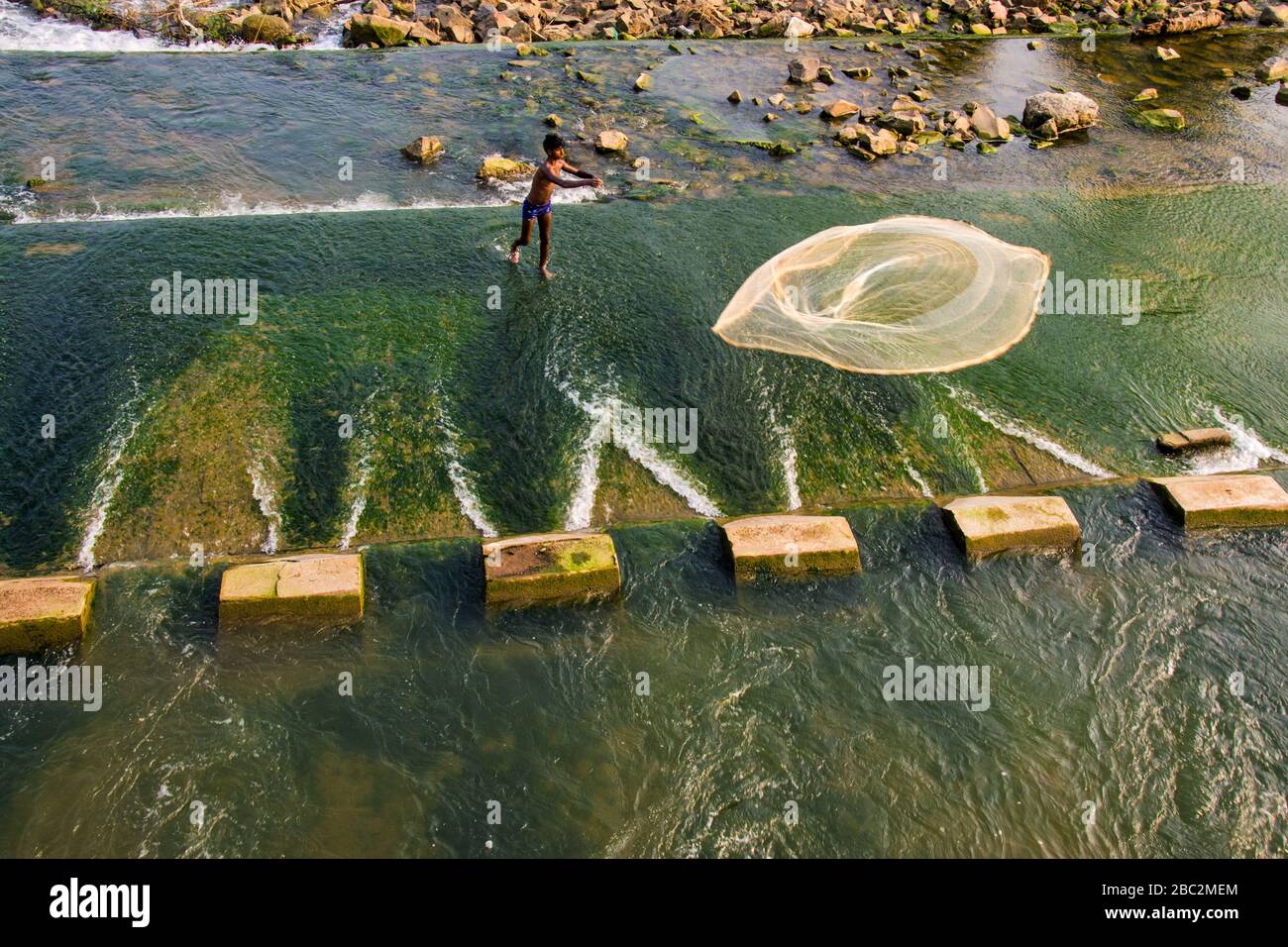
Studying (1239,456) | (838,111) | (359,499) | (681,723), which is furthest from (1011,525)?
(838,111)

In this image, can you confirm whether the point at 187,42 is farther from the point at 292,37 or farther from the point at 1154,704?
the point at 1154,704

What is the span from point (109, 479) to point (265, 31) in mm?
15721

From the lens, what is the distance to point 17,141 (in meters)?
16.0

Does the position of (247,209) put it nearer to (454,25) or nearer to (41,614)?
(41,614)

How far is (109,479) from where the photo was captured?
9.71 metres

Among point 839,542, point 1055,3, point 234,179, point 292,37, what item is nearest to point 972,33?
point 1055,3

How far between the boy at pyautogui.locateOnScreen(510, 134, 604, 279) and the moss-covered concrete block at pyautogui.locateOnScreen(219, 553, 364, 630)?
5793mm

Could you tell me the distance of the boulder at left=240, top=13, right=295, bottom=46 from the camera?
2148 cm

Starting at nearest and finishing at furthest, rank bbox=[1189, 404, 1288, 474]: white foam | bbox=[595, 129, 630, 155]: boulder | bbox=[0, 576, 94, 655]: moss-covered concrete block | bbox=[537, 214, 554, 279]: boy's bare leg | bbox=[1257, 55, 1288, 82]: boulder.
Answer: bbox=[0, 576, 94, 655]: moss-covered concrete block, bbox=[1189, 404, 1288, 474]: white foam, bbox=[537, 214, 554, 279]: boy's bare leg, bbox=[595, 129, 630, 155]: boulder, bbox=[1257, 55, 1288, 82]: boulder

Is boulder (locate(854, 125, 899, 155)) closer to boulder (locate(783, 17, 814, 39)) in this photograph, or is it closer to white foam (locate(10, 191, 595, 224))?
white foam (locate(10, 191, 595, 224))

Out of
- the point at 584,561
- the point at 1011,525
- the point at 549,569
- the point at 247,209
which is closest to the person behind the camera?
the point at 549,569

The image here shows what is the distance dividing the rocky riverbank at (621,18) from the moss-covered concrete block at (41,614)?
16.9 m

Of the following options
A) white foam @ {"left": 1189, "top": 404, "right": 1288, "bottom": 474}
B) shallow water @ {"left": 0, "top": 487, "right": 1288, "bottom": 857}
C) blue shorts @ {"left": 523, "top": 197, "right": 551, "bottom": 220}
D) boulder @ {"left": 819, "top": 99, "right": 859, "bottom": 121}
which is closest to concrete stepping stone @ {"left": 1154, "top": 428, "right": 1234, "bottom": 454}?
white foam @ {"left": 1189, "top": 404, "right": 1288, "bottom": 474}

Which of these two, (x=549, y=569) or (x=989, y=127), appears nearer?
(x=549, y=569)
